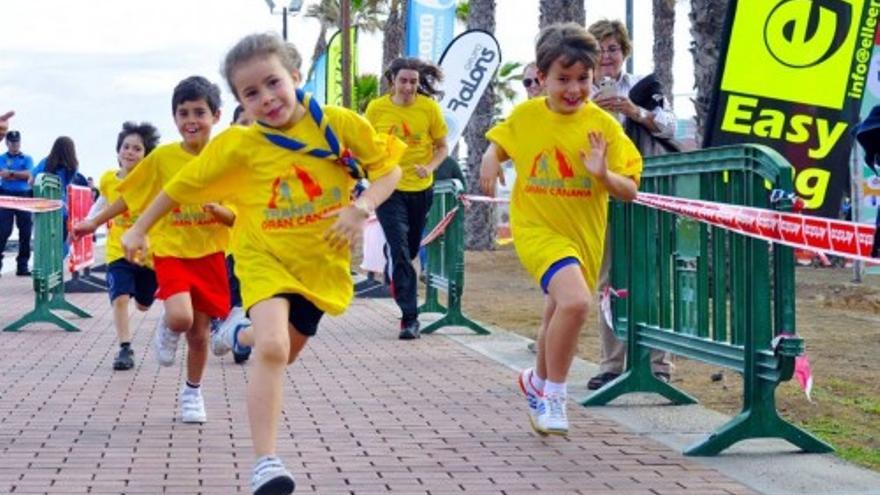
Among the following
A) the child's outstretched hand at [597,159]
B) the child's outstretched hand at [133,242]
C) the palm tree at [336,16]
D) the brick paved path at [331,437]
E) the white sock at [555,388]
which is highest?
the palm tree at [336,16]

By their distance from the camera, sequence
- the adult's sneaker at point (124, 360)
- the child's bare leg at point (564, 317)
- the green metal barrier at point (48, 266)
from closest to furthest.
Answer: the child's bare leg at point (564, 317) → the adult's sneaker at point (124, 360) → the green metal barrier at point (48, 266)

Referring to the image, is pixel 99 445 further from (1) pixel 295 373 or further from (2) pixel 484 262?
(2) pixel 484 262

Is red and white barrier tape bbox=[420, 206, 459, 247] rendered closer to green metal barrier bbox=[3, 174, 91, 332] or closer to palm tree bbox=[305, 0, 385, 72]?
green metal barrier bbox=[3, 174, 91, 332]

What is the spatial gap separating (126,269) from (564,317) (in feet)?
14.2

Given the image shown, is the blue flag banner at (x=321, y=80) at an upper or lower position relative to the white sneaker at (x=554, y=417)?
upper

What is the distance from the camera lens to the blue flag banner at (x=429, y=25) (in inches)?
896

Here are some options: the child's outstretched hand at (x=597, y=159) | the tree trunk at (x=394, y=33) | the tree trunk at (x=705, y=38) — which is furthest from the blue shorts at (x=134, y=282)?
the tree trunk at (x=394, y=33)

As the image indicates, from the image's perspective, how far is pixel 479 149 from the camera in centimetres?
3038

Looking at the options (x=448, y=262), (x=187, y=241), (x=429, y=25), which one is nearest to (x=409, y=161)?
(x=448, y=262)

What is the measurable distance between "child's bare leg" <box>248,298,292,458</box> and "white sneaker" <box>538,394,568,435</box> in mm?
1869

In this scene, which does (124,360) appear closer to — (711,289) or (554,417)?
(554,417)

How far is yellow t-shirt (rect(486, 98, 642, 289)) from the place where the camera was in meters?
8.09

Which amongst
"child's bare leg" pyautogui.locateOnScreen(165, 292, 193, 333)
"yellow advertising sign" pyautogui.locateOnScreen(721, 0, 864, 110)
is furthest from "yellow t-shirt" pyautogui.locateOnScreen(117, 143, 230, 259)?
"yellow advertising sign" pyautogui.locateOnScreen(721, 0, 864, 110)

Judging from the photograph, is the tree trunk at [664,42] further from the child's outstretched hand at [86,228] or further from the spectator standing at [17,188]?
the child's outstretched hand at [86,228]
